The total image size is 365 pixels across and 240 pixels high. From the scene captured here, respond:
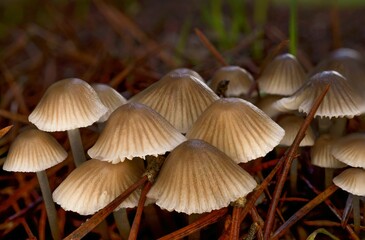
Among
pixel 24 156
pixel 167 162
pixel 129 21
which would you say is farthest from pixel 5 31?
pixel 167 162

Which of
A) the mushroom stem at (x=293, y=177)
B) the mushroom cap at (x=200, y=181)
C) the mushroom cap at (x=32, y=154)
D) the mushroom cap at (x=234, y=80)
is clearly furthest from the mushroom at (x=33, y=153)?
the mushroom stem at (x=293, y=177)

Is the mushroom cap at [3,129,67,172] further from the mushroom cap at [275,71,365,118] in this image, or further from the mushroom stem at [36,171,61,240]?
the mushroom cap at [275,71,365,118]

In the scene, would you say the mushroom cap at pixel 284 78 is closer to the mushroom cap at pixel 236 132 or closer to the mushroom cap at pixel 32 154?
the mushroom cap at pixel 236 132

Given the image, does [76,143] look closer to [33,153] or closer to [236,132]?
[33,153]

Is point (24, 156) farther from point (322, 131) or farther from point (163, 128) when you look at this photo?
point (322, 131)

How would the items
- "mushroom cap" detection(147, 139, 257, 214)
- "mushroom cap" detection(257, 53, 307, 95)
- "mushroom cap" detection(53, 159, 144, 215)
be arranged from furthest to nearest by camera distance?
"mushroom cap" detection(257, 53, 307, 95) < "mushroom cap" detection(53, 159, 144, 215) < "mushroom cap" detection(147, 139, 257, 214)

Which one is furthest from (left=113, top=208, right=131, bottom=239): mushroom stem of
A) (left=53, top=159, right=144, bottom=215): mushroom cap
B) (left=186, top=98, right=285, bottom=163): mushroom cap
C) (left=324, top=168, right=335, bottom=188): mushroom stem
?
(left=324, top=168, right=335, bottom=188): mushroom stem

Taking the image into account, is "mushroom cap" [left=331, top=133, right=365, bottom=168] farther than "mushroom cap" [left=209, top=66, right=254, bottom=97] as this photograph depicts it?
No
